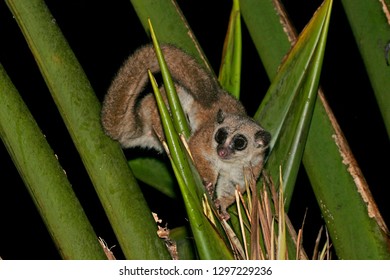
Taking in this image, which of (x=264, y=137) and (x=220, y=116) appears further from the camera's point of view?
(x=220, y=116)

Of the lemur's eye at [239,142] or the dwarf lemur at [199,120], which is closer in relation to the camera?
the dwarf lemur at [199,120]

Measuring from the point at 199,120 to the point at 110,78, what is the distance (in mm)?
1254

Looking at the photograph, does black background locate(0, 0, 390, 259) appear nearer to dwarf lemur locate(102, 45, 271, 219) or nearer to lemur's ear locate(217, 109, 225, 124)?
dwarf lemur locate(102, 45, 271, 219)

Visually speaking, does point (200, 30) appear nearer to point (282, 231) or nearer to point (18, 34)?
point (18, 34)

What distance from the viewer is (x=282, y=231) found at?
117cm

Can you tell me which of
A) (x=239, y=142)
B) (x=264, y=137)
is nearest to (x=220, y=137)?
(x=239, y=142)

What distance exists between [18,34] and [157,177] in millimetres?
1097

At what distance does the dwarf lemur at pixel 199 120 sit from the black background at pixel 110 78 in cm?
41

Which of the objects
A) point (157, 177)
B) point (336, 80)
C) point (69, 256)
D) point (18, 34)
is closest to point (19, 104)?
point (69, 256)

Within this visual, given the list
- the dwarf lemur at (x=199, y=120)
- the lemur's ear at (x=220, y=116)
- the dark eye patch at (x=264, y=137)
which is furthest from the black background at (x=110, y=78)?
the dark eye patch at (x=264, y=137)

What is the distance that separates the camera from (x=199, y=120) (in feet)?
9.32

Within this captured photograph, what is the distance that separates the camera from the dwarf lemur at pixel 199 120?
227 centimetres

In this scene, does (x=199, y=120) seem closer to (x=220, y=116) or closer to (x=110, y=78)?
(x=220, y=116)

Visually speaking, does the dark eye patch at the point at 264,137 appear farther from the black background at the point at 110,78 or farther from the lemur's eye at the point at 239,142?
the black background at the point at 110,78
